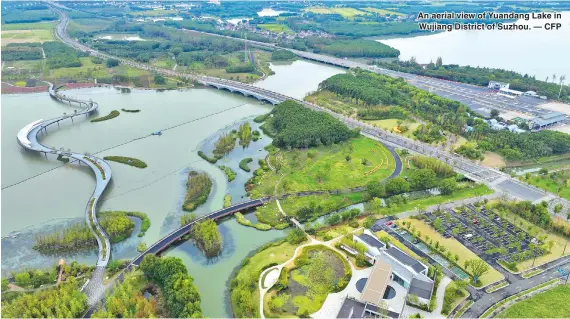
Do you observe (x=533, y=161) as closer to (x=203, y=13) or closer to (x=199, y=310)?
(x=199, y=310)

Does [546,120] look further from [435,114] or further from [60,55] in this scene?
[60,55]

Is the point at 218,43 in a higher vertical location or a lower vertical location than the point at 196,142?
higher

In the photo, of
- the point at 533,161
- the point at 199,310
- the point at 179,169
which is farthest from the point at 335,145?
the point at 199,310

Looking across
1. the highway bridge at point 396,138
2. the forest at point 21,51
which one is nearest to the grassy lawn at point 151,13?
the forest at point 21,51

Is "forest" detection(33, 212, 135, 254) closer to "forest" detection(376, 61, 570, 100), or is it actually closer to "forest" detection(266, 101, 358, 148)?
"forest" detection(266, 101, 358, 148)

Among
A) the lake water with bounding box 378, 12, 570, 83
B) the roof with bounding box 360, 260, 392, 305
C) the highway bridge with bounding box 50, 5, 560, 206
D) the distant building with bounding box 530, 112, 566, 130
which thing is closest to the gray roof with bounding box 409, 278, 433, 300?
the roof with bounding box 360, 260, 392, 305

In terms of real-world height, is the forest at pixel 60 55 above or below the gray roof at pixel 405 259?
above

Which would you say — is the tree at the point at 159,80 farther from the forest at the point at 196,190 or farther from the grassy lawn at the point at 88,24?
the grassy lawn at the point at 88,24
